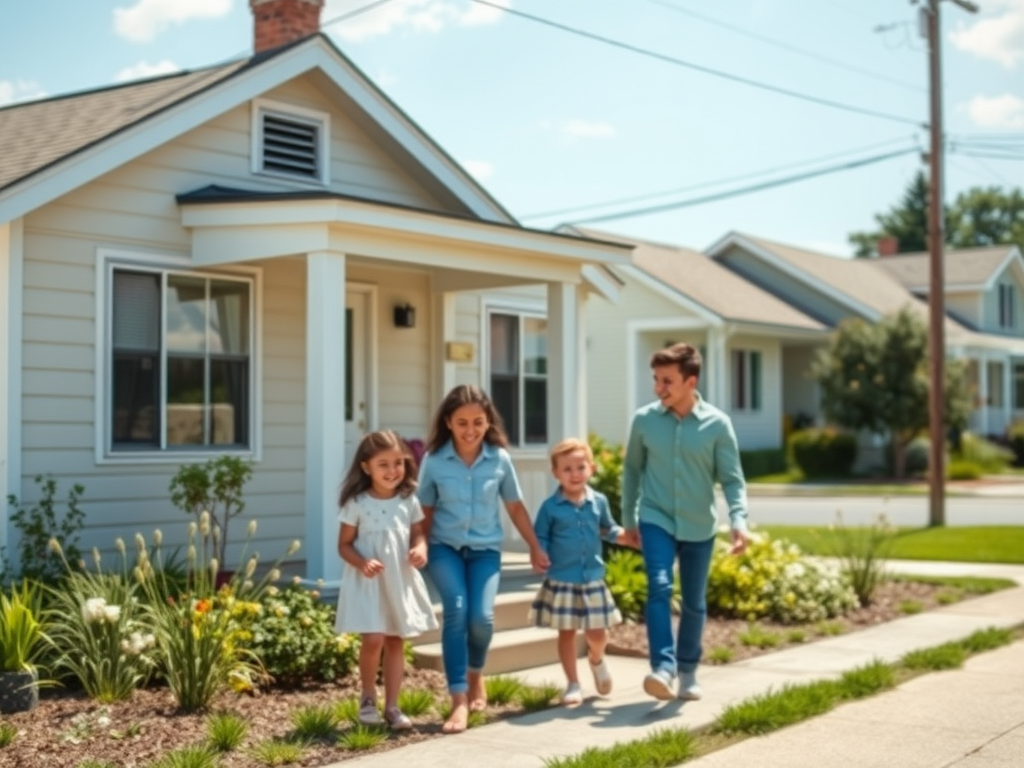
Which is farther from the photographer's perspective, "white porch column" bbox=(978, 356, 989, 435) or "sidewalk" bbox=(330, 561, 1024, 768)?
"white porch column" bbox=(978, 356, 989, 435)

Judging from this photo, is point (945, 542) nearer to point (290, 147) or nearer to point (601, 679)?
point (290, 147)

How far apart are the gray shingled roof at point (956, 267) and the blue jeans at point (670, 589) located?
3675 centimetres

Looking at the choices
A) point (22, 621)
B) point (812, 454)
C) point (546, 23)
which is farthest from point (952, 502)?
point (22, 621)

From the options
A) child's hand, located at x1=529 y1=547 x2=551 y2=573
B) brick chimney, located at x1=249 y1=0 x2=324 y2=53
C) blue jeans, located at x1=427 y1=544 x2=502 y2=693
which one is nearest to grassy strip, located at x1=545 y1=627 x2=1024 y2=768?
blue jeans, located at x1=427 y1=544 x2=502 y2=693

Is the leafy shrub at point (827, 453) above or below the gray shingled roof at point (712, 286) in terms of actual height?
below

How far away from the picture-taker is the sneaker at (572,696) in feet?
24.6

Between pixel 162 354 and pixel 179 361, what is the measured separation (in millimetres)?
197

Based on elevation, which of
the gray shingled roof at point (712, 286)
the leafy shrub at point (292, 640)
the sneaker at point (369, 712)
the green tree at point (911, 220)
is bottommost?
the sneaker at point (369, 712)

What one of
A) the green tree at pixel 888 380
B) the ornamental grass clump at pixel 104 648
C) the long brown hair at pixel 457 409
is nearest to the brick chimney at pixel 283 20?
the long brown hair at pixel 457 409

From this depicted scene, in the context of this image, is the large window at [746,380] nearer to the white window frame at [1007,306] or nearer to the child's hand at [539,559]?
the white window frame at [1007,306]

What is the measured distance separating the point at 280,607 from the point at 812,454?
27176mm

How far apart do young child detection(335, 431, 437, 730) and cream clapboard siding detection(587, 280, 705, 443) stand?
25843 millimetres

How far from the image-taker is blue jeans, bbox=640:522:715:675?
24.4 feet

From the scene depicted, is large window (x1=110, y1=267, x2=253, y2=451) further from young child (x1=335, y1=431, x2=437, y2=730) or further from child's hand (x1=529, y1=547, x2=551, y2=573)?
child's hand (x1=529, y1=547, x2=551, y2=573)
